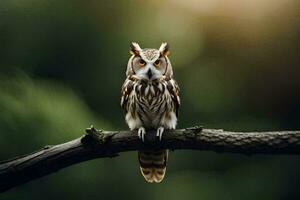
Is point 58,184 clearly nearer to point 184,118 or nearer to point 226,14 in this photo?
point 184,118

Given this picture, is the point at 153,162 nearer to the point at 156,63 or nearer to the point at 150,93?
A: the point at 150,93

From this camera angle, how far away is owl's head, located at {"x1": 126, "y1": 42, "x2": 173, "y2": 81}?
4.23m

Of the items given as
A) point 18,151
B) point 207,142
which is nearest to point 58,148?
point 207,142

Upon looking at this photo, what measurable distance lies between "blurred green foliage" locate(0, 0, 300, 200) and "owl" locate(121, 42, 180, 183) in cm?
165

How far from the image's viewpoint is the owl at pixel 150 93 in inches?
166

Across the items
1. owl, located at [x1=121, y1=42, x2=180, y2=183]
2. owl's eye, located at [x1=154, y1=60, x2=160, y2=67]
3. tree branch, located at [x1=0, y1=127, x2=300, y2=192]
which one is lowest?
tree branch, located at [x1=0, y1=127, x2=300, y2=192]

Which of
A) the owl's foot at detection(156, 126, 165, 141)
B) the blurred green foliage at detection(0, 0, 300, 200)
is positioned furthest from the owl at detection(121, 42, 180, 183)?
the blurred green foliage at detection(0, 0, 300, 200)

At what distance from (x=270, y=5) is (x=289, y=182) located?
1.39 meters

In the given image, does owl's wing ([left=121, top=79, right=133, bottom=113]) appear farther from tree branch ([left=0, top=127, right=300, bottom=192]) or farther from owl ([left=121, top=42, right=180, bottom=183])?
tree branch ([left=0, top=127, right=300, bottom=192])

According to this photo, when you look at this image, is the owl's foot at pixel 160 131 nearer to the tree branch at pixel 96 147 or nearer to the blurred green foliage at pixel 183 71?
the tree branch at pixel 96 147

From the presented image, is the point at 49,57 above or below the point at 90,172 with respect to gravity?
above

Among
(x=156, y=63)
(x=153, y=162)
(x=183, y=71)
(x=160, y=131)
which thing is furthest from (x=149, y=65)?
(x=183, y=71)

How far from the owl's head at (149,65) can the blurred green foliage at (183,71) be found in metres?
1.64

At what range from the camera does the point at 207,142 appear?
3617 millimetres
